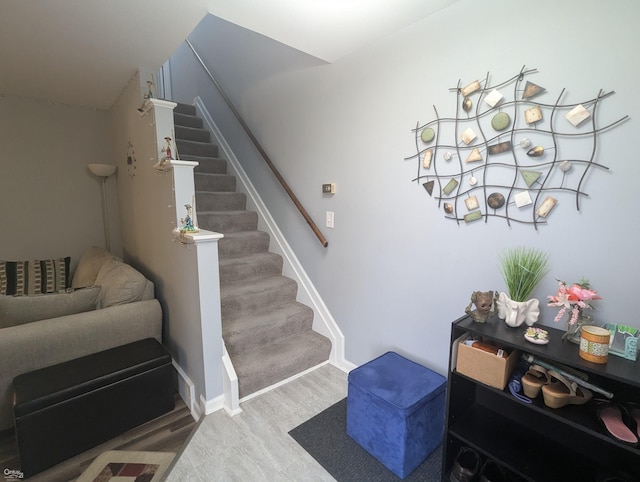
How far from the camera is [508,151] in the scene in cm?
141

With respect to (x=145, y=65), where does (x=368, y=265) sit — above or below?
below

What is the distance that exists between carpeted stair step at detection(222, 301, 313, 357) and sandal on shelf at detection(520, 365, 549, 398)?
1.63 metres

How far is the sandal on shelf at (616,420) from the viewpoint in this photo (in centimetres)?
99

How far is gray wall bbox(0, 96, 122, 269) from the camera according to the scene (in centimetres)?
304

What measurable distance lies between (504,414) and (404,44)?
2.01 metres

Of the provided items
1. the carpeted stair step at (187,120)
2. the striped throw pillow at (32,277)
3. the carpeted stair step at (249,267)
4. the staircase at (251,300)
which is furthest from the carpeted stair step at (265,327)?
the carpeted stair step at (187,120)

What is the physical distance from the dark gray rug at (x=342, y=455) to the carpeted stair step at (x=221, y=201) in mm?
2163

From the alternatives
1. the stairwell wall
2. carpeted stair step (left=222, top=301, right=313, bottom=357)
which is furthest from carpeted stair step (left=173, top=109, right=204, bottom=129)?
carpeted stair step (left=222, top=301, right=313, bottom=357)

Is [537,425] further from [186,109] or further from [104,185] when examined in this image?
[186,109]

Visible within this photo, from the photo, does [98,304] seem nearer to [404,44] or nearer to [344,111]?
[344,111]

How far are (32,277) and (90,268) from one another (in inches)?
22.0

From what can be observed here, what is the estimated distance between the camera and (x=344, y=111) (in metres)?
2.15

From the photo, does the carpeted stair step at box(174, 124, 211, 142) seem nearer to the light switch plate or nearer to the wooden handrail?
the wooden handrail

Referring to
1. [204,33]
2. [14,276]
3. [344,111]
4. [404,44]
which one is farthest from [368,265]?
[204,33]
